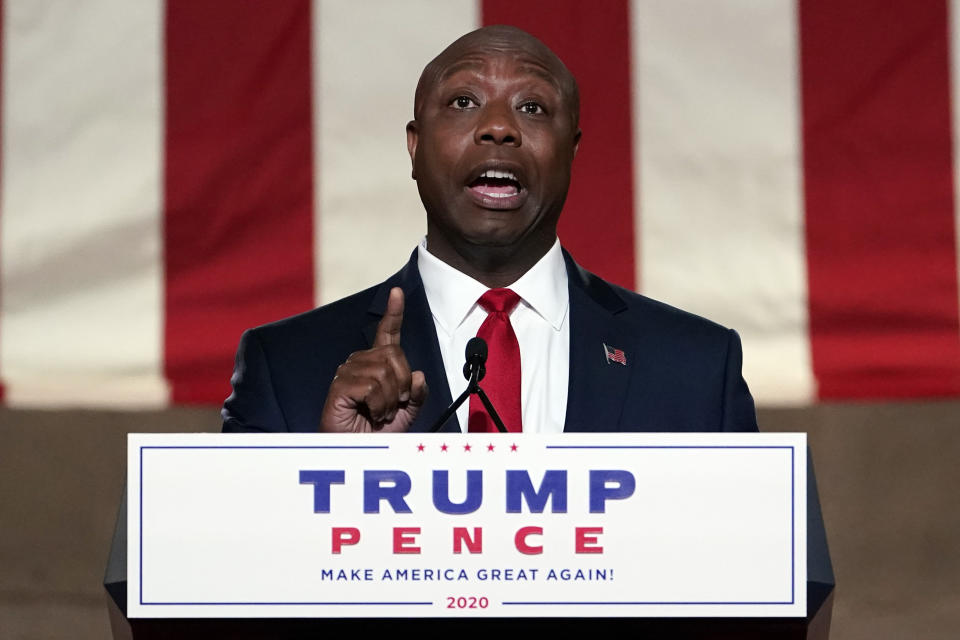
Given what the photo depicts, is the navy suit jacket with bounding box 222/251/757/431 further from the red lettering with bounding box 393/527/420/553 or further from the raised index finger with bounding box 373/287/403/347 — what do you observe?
the red lettering with bounding box 393/527/420/553

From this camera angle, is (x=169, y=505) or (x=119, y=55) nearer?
(x=169, y=505)

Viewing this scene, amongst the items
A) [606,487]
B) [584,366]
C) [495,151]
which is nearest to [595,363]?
[584,366]

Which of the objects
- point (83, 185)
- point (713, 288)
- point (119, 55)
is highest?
point (119, 55)

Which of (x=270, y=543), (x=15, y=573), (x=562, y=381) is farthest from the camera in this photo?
(x=15, y=573)

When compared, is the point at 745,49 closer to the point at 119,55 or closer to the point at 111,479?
the point at 119,55

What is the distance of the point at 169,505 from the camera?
2.96 ft

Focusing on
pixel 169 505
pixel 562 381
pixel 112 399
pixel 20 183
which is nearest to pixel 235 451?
pixel 169 505

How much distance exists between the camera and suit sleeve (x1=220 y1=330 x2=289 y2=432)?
1367 millimetres

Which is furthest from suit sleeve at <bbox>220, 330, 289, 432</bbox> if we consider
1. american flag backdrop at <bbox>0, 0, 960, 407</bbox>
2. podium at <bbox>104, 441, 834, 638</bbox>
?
american flag backdrop at <bbox>0, 0, 960, 407</bbox>

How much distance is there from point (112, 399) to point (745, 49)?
1.28 meters

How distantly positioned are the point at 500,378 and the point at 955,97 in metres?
1.38

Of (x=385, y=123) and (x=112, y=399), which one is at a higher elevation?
(x=385, y=123)

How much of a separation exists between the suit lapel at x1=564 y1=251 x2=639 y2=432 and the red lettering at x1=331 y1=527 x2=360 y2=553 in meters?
0.45

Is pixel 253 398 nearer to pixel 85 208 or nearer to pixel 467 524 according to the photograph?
pixel 467 524
